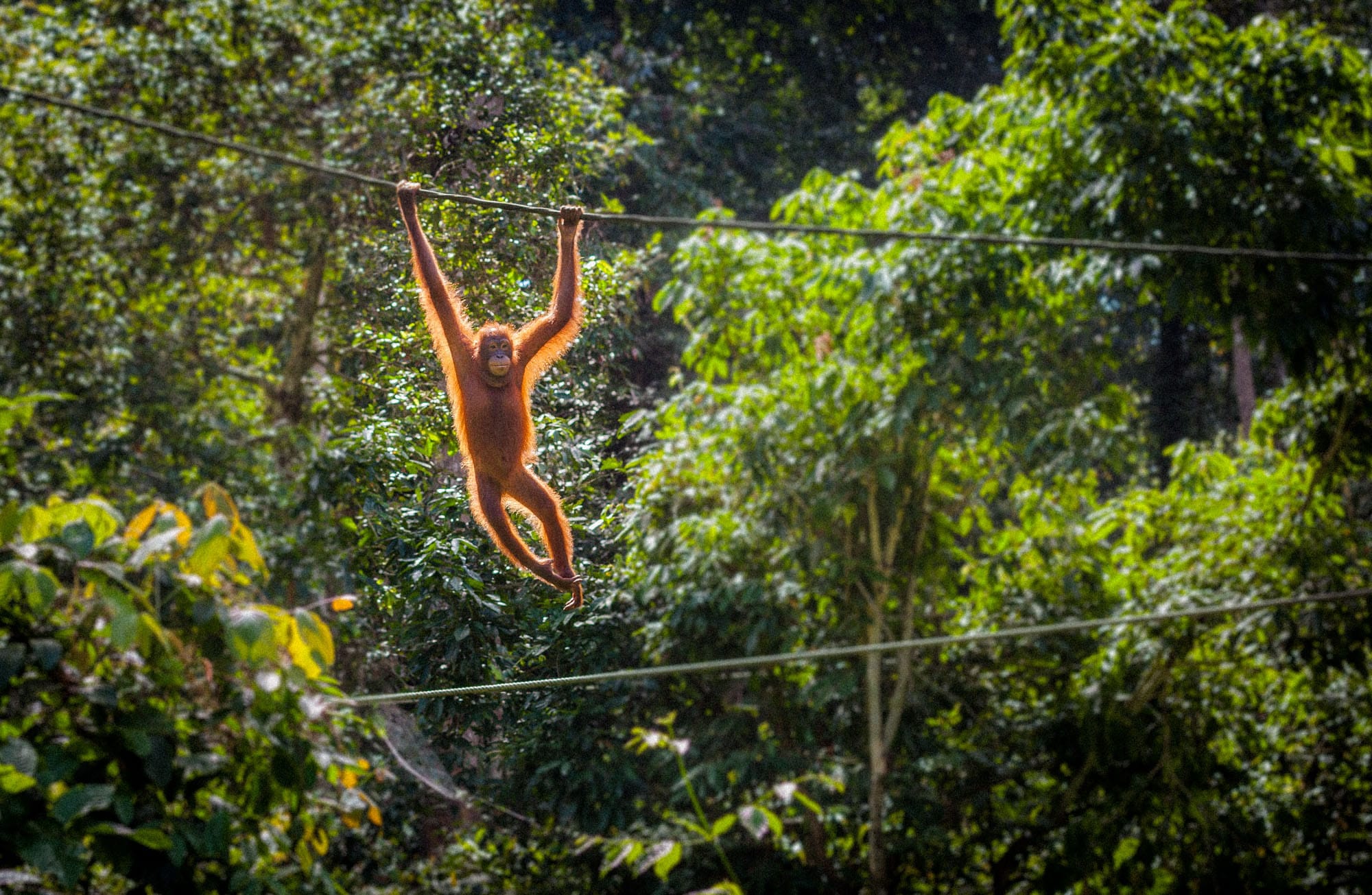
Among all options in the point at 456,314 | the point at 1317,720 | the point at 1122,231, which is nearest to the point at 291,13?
the point at 1122,231

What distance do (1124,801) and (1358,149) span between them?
8.20 ft

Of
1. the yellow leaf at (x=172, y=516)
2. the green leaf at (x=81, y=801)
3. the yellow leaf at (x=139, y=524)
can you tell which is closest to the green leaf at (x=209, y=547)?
the yellow leaf at (x=172, y=516)

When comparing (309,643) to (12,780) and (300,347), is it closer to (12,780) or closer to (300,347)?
(12,780)

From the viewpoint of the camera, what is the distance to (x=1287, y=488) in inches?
179

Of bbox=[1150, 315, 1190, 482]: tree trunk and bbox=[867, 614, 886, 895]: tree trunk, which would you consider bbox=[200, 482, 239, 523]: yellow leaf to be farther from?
bbox=[1150, 315, 1190, 482]: tree trunk

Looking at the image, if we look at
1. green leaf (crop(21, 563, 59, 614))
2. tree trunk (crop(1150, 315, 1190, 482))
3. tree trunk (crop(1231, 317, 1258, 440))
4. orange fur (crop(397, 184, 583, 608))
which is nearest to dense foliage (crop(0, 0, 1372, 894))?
green leaf (crop(21, 563, 59, 614))

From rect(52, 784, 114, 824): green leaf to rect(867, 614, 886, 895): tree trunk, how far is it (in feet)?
9.28

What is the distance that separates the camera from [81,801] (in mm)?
2807

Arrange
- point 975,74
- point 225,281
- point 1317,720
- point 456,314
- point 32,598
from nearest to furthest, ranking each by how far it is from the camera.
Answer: point 456,314 → point 32,598 → point 1317,720 → point 225,281 → point 975,74

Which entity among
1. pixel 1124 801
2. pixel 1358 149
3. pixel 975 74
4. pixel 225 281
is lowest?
pixel 1124 801

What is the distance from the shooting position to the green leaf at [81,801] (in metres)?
2.77

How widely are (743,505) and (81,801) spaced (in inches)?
105

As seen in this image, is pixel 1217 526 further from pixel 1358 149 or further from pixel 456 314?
pixel 456 314

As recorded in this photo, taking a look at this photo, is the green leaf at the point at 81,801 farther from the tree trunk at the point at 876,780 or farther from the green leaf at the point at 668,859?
the tree trunk at the point at 876,780
